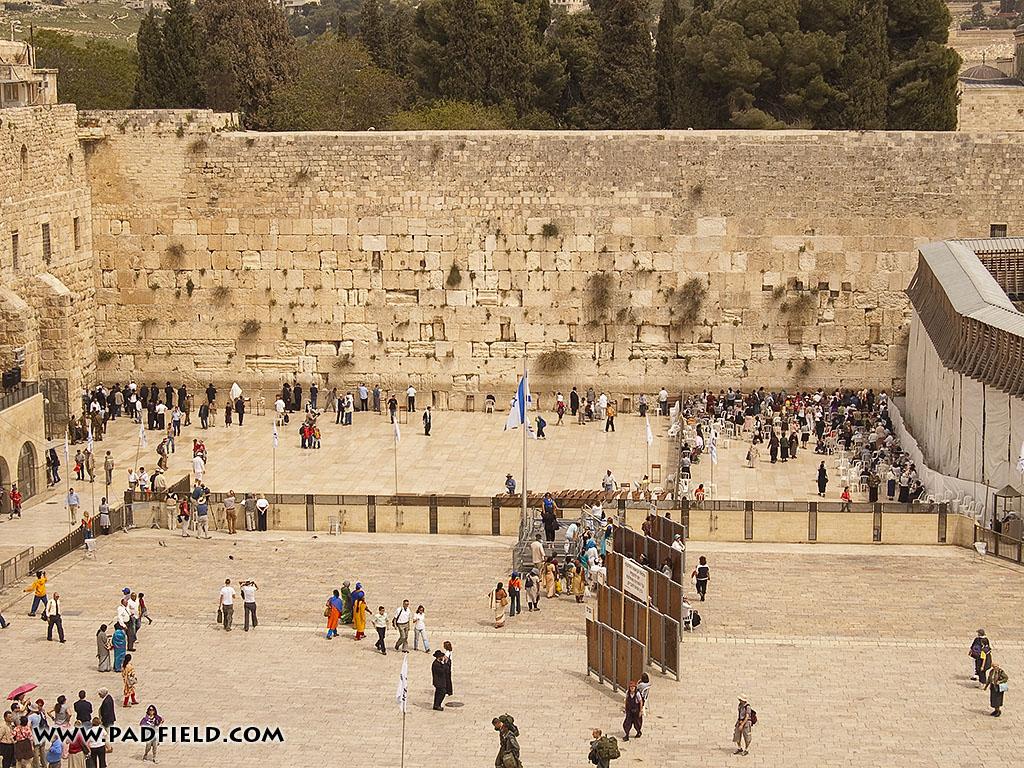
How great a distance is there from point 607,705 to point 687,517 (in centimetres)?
790

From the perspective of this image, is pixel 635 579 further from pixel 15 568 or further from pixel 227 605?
pixel 15 568

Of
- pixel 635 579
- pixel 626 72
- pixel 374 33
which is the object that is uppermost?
pixel 374 33

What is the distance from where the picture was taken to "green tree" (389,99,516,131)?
45.4 m

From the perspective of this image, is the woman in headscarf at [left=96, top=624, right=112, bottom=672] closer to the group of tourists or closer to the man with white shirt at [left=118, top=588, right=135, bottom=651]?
the man with white shirt at [left=118, top=588, right=135, bottom=651]

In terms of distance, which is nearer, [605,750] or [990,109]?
[605,750]

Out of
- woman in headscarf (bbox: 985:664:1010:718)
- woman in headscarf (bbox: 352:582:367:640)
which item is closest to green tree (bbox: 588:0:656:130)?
woman in headscarf (bbox: 352:582:367:640)

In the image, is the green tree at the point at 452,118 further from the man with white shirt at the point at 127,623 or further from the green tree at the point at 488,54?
the man with white shirt at the point at 127,623

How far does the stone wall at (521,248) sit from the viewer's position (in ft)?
132

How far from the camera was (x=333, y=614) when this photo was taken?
25.5m

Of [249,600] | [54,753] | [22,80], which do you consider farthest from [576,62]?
[54,753]

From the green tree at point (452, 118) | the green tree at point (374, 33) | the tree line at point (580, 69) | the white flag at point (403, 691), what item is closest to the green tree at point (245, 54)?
the tree line at point (580, 69)

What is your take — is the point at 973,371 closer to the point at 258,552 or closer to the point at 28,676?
the point at 258,552

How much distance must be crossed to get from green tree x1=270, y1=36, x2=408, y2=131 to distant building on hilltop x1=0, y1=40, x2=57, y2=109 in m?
6.86

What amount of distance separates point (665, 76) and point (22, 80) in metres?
15.9
